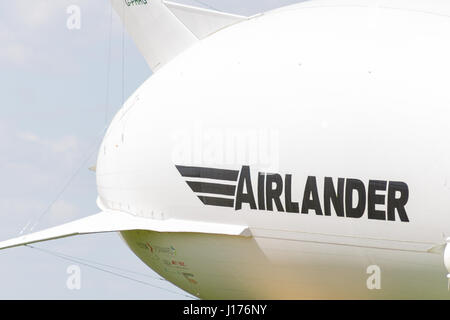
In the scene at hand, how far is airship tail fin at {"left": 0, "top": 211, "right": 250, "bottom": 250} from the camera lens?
13.6 meters

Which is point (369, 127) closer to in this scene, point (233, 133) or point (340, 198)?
point (340, 198)

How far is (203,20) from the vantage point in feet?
58.5

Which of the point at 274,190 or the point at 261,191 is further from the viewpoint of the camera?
the point at 261,191

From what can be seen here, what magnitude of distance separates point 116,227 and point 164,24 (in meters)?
5.50

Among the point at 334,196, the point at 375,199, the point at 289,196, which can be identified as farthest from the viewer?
the point at 289,196

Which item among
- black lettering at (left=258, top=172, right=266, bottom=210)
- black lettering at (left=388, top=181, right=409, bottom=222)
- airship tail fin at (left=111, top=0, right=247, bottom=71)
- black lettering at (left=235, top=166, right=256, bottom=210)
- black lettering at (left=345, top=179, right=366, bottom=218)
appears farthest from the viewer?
airship tail fin at (left=111, top=0, right=247, bottom=71)

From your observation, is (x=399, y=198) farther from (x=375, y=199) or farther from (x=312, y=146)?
(x=312, y=146)

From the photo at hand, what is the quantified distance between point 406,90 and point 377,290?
3.12 metres

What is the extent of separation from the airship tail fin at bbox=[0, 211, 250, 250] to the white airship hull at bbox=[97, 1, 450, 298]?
13 cm

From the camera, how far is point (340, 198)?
1230 cm

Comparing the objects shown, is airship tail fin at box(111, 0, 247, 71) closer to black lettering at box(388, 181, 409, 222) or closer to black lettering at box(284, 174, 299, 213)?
black lettering at box(284, 174, 299, 213)

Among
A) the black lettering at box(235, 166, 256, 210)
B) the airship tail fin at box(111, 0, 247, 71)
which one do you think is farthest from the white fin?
the black lettering at box(235, 166, 256, 210)

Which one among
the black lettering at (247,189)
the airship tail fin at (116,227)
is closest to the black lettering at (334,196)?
the black lettering at (247,189)

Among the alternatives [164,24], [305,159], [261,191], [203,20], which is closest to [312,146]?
[305,159]
